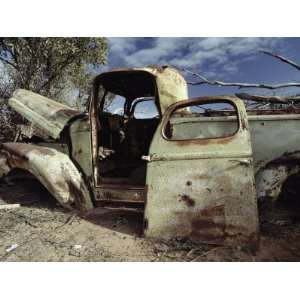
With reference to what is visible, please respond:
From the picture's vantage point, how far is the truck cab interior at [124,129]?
4.36m

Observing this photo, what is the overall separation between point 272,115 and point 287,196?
94 centimetres

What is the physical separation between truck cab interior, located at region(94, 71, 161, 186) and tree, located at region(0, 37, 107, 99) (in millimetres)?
3841

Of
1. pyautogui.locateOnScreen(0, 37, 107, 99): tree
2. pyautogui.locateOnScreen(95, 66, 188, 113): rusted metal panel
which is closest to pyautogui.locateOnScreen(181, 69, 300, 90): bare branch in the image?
pyautogui.locateOnScreen(95, 66, 188, 113): rusted metal panel

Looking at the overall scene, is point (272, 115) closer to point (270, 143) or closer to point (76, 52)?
point (270, 143)

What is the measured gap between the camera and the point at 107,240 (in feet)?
10.4

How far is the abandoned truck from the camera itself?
9.37 feet

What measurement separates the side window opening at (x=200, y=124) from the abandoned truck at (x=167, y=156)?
1cm

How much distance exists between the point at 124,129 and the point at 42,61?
4396 mm

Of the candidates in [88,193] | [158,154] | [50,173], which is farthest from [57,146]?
[158,154]

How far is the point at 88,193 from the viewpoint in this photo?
396cm

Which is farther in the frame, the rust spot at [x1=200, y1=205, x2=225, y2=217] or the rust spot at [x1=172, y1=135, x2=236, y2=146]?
the rust spot at [x1=172, y1=135, x2=236, y2=146]

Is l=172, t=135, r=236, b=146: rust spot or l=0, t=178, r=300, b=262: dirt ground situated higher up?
l=172, t=135, r=236, b=146: rust spot

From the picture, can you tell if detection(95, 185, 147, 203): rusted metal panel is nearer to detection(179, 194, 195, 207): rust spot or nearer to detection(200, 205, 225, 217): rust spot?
detection(179, 194, 195, 207): rust spot

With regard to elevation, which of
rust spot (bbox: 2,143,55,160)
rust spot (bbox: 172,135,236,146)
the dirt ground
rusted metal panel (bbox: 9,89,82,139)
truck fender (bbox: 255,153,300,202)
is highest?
rusted metal panel (bbox: 9,89,82,139)
